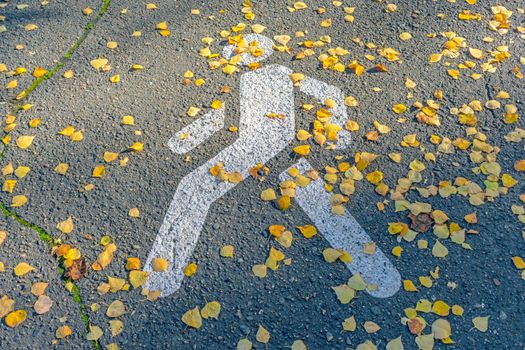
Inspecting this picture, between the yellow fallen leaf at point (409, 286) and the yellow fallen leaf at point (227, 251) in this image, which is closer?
the yellow fallen leaf at point (409, 286)

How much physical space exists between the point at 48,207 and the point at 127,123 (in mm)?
763

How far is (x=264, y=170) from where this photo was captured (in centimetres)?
328

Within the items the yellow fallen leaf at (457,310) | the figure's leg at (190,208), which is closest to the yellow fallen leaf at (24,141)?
the figure's leg at (190,208)

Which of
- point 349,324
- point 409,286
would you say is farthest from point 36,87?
point 409,286

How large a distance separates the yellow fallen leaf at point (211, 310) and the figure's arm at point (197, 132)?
1060 millimetres

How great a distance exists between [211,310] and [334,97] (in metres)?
1.75

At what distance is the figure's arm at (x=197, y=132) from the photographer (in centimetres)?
342

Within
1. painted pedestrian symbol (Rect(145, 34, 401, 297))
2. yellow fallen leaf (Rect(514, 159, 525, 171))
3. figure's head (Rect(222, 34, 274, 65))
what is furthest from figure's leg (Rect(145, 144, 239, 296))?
yellow fallen leaf (Rect(514, 159, 525, 171))

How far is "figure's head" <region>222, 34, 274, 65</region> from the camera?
4.02 metres

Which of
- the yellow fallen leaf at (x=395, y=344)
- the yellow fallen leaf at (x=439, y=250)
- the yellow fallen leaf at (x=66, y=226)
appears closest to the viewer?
the yellow fallen leaf at (x=395, y=344)

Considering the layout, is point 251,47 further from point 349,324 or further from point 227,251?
point 349,324

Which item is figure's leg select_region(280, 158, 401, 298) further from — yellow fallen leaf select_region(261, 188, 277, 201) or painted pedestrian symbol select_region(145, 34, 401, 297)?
yellow fallen leaf select_region(261, 188, 277, 201)

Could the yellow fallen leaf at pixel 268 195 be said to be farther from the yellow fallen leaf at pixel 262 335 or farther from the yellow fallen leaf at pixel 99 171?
the yellow fallen leaf at pixel 99 171

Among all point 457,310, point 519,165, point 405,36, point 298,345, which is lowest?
point 298,345
